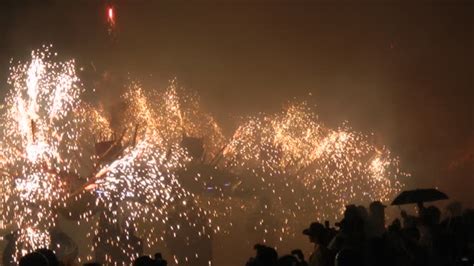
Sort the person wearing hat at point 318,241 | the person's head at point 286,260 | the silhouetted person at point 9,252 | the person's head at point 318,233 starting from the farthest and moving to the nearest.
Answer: the silhouetted person at point 9,252
the person's head at point 318,233
the person wearing hat at point 318,241
the person's head at point 286,260

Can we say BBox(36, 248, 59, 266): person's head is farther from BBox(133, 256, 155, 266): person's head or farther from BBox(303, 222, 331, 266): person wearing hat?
BBox(303, 222, 331, 266): person wearing hat

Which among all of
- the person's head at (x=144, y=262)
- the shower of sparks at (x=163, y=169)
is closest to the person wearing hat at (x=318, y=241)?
the person's head at (x=144, y=262)

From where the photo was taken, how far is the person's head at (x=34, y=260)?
14.5 ft

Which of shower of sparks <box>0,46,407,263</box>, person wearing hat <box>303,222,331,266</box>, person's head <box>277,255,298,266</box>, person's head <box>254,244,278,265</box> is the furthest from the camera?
shower of sparks <box>0,46,407,263</box>

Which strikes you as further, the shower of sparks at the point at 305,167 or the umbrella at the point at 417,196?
the shower of sparks at the point at 305,167

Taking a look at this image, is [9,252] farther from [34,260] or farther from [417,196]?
[34,260]

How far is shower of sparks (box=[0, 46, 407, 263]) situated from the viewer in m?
15.6

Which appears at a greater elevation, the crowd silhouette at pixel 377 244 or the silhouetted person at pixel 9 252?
the silhouetted person at pixel 9 252

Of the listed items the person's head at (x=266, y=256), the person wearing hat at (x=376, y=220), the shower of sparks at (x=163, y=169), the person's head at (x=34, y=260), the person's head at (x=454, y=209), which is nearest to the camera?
the person's head at (x=34, y=260)

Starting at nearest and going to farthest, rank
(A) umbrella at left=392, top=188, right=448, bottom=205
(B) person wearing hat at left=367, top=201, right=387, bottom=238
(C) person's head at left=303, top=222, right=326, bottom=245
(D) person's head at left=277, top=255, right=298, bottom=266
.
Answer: (D) person's head at left=277, top=255, right=298, bottom=266
(C) person's head at left=303, top=222, right=326, bottom=245
(B) person wearing hat at left=367, top=201, right=387, bottom=238
(A) umbrella at left=392, top=188, right=448, bottom=205

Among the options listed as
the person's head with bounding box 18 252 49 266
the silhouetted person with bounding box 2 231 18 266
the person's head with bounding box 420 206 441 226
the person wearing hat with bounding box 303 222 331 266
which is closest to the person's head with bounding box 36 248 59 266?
the person's head with bounding box 18 252 49 266

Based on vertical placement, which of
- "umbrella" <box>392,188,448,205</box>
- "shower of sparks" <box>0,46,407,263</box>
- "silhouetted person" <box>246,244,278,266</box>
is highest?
"shower of sparks" <box>0,46,407,263</box>

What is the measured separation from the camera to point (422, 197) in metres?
9.65

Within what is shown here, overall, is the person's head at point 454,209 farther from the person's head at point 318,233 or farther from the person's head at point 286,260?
the person's head at point 286,260
